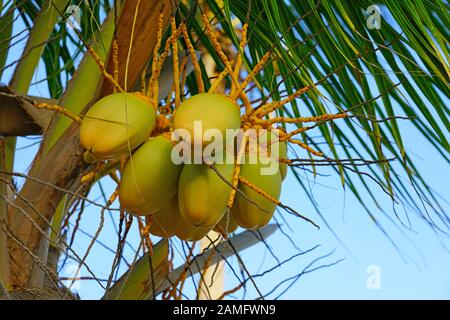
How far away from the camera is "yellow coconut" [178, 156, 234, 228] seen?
78 centimetres

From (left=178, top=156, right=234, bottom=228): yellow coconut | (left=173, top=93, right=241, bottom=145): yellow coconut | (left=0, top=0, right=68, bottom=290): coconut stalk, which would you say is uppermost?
(left=0, top=0, right=68, bottom=290): coconut stalk

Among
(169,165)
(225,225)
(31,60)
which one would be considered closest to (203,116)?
(169,165)

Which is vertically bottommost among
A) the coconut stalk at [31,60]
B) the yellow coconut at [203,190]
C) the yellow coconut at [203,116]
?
the yellow coconut at [203,190]

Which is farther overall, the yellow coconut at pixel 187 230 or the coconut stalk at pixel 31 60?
the coconut stalk at pixel 31 60

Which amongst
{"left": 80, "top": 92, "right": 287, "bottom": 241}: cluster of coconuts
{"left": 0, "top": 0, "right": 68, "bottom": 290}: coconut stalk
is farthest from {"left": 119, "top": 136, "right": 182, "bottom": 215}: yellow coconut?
{"left": 0, "top": 0, "right": 68, "bottom": 290}: coconut stalk

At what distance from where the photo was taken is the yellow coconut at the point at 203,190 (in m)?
0.78

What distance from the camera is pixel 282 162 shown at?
0.87 m

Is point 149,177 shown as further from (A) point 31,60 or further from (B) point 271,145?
(A) point 31,60

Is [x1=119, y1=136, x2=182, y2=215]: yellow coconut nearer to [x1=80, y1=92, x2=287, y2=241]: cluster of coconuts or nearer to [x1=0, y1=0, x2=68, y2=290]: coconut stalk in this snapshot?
[x1=80, y1=92, x2=287, y2=241]: cluster of coconuts

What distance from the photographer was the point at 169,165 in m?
0.79

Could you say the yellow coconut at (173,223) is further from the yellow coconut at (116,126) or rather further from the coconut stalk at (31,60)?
the coconut stalk at (31,60)

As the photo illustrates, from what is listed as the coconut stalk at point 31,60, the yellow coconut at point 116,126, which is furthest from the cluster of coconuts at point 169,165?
the coconut stalk at point 31,60
